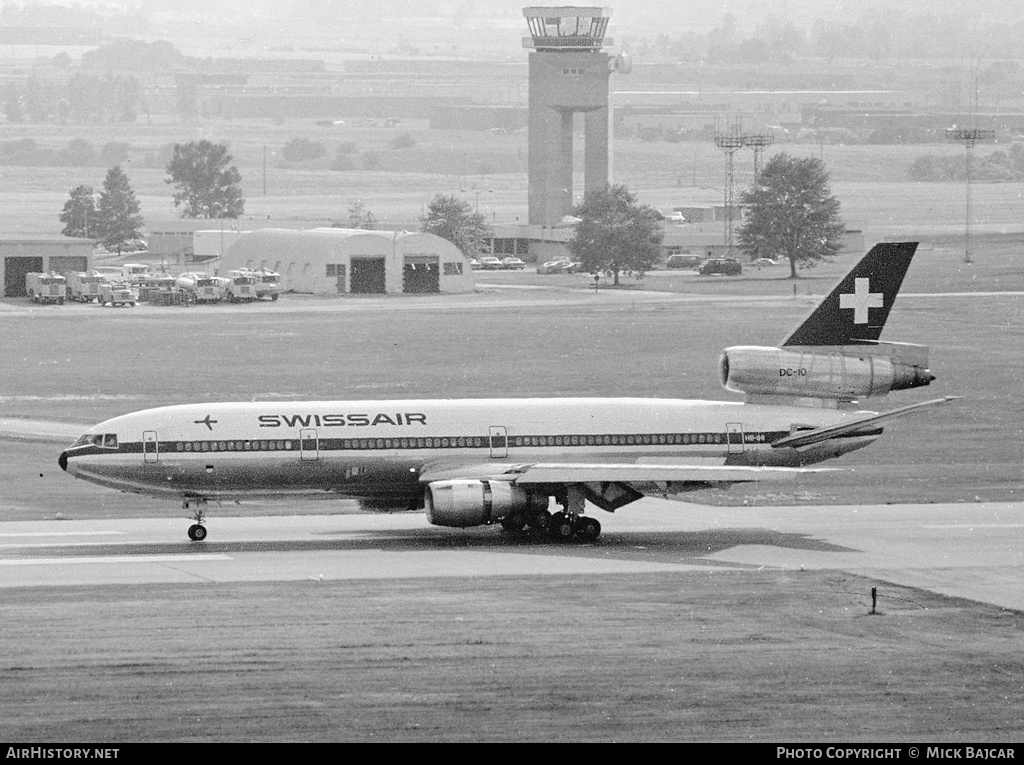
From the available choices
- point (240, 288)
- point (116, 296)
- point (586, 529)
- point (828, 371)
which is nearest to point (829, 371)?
point (828, 371)

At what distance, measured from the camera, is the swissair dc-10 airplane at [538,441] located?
4497cm

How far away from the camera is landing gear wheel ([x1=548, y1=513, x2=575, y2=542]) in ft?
149

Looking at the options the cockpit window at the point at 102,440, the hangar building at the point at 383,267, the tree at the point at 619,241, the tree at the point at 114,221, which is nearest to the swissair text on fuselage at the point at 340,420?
the cockpit window at the point at 102,440

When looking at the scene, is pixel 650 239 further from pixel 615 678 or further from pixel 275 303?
pixel 615 678

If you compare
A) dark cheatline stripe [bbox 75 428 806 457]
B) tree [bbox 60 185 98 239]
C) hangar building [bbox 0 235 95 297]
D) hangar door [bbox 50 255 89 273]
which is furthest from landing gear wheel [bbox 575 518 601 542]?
tree [bbox 60 185 98 239]

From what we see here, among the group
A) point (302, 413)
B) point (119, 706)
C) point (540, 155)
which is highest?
point (540, 155)

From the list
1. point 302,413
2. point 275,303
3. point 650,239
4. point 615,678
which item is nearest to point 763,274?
point 650,239

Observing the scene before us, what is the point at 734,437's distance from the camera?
47156mm

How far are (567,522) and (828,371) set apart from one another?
8.85m

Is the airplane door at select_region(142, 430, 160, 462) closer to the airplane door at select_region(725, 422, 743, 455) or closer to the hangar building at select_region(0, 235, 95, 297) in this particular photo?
the airplane door at select_region(725, 422, 743, 455)

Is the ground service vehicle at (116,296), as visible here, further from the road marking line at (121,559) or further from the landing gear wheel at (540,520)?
the landing gear wheel at (540,520)

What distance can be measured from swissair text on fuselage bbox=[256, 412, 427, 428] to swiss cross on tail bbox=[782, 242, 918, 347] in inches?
446

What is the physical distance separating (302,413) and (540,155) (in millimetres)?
144981

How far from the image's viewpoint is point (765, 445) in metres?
47.2
